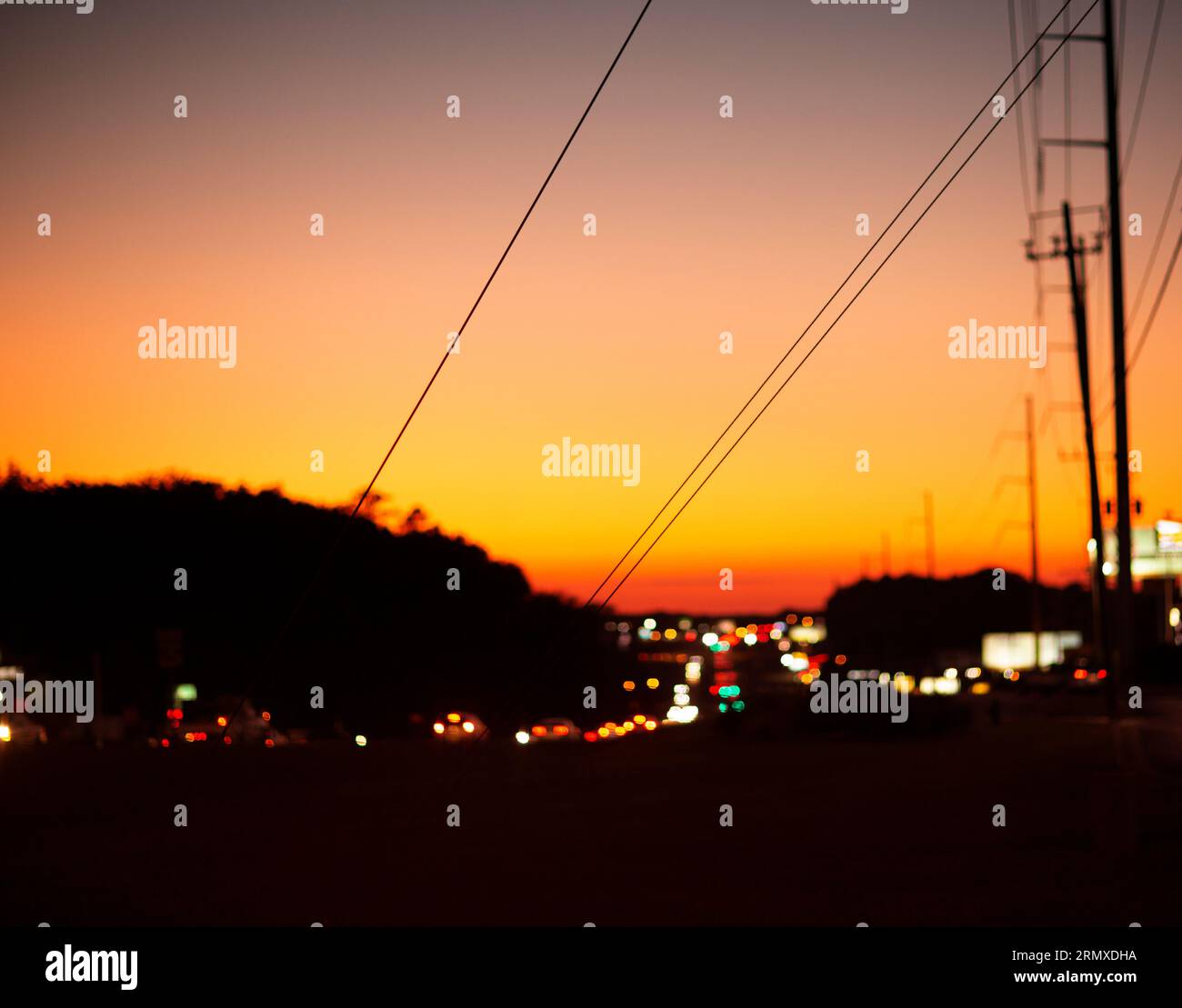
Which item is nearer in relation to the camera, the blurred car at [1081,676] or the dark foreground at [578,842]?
the dark foreground at [578,842]

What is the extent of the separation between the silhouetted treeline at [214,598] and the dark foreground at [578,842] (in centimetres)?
2698

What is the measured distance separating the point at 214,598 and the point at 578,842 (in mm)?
47878

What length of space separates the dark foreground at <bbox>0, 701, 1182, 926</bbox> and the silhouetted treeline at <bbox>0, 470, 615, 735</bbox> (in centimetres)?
2698

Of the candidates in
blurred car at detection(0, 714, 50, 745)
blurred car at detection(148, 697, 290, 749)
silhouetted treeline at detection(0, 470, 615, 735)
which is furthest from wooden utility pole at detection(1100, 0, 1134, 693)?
blurred car at detection(0, 714, 50, 745)

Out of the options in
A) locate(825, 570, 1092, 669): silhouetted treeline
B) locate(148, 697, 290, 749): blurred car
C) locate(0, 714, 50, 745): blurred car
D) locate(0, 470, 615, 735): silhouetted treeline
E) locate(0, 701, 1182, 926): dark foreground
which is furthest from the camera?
locate(825, 570, 1092, 669): silhouetted treeline

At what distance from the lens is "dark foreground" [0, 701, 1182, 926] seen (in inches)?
475

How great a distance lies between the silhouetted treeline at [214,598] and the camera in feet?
191

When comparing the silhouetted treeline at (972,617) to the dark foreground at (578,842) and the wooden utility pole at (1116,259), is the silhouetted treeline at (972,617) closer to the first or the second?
the wooden utility pole at (1116,259)

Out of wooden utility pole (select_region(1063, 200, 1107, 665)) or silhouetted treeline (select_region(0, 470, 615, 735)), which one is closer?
wooden utility pole (select_region(1063, 200, 1107, 665))

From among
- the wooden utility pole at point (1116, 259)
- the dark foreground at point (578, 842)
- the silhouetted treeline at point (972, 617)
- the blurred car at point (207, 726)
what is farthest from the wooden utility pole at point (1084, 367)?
the silhouetted treeline at point (972, 617)

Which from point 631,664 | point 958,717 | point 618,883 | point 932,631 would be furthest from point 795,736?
point 932,631

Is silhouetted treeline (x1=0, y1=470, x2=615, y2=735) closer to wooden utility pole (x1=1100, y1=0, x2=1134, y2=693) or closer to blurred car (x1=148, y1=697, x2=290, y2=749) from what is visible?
blurred car (x1=148, y1=697, x2=290, y2=749)

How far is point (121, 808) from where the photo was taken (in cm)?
1908
